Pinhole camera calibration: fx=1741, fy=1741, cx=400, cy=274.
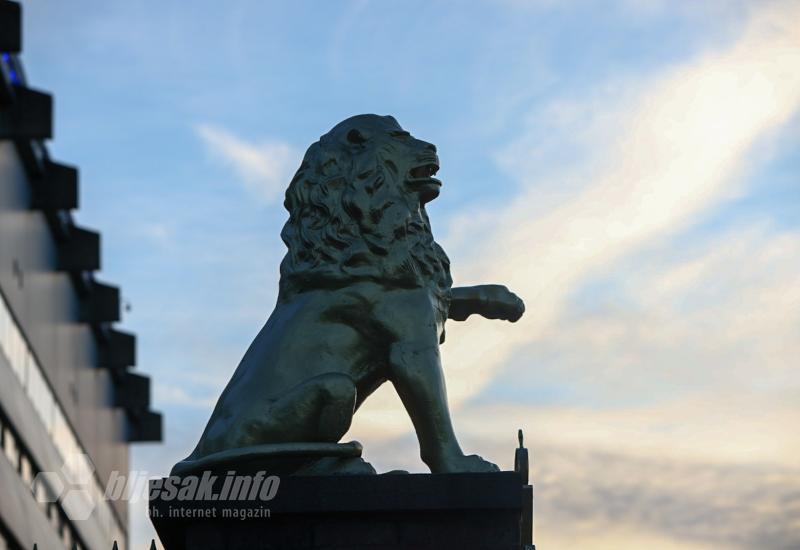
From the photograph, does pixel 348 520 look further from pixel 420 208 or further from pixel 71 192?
pixel 71 192

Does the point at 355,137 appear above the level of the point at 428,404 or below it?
above

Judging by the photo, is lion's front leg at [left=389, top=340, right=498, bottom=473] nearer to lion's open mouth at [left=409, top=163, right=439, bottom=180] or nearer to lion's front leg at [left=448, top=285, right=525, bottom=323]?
lion's front leg at [left=448, top=285, right=525, bottom=323]

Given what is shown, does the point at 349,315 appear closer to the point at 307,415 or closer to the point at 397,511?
the point at 307,415

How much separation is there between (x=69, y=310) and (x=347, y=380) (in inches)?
1460

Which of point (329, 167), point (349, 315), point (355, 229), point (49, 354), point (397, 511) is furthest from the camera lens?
point (49, 354)

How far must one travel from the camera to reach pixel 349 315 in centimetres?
978

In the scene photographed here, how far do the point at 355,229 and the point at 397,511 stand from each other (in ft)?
5.88

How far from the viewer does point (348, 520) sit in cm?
908

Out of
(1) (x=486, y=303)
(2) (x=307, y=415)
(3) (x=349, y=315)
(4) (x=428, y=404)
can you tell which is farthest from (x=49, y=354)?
(4) (x=428, y=404)

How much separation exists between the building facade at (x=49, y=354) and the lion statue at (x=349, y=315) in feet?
79.1

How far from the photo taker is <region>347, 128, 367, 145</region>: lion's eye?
10.3 m

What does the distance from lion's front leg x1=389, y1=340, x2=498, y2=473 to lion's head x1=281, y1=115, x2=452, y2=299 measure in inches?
19.7

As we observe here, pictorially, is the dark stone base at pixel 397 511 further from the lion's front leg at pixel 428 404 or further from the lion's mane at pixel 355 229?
the lion's mane at pixel 355 229

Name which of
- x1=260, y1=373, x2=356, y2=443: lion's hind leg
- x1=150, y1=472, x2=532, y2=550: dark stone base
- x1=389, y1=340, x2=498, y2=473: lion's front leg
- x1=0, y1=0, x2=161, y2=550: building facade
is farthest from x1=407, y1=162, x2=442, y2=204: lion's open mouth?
x1=0, y1=0, x2=161, y2=550: building facade
